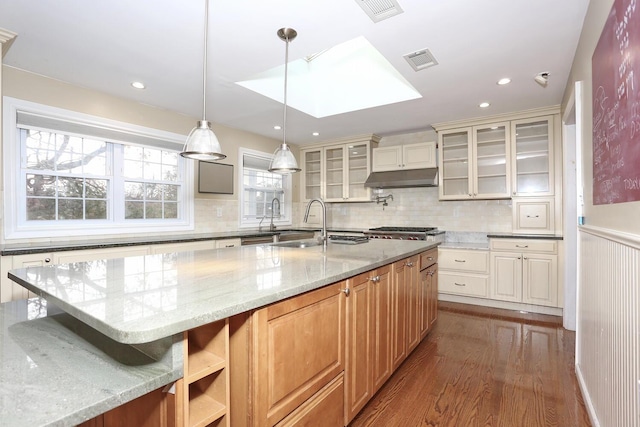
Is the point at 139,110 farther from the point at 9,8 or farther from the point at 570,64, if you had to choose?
the point at 570,64

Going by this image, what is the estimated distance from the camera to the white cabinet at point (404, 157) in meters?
4.54

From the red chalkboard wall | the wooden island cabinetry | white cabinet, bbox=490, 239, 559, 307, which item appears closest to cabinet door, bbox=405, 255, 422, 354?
the wooden island cabinetry

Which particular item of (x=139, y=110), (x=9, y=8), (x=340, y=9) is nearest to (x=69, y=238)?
(x=139, y=110)

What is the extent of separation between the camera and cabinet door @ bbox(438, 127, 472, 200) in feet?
14.2

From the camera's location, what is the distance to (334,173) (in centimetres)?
561

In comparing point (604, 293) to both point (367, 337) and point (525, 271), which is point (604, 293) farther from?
point (525, 271)

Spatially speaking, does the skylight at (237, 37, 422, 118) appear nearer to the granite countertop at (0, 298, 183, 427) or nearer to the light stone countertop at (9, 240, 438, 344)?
the light stone countertop at (9, 240, 438, 344)

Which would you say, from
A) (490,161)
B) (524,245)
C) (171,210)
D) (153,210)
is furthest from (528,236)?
(153,210)

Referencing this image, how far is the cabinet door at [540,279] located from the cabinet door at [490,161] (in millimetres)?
883

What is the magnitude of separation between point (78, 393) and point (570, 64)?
3.70 m

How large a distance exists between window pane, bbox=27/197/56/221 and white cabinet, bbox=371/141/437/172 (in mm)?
4059

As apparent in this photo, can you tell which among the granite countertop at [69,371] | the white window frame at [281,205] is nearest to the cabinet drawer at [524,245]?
the white window frame at [281,205]

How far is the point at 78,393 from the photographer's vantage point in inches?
30.3

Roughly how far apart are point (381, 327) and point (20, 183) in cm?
337
